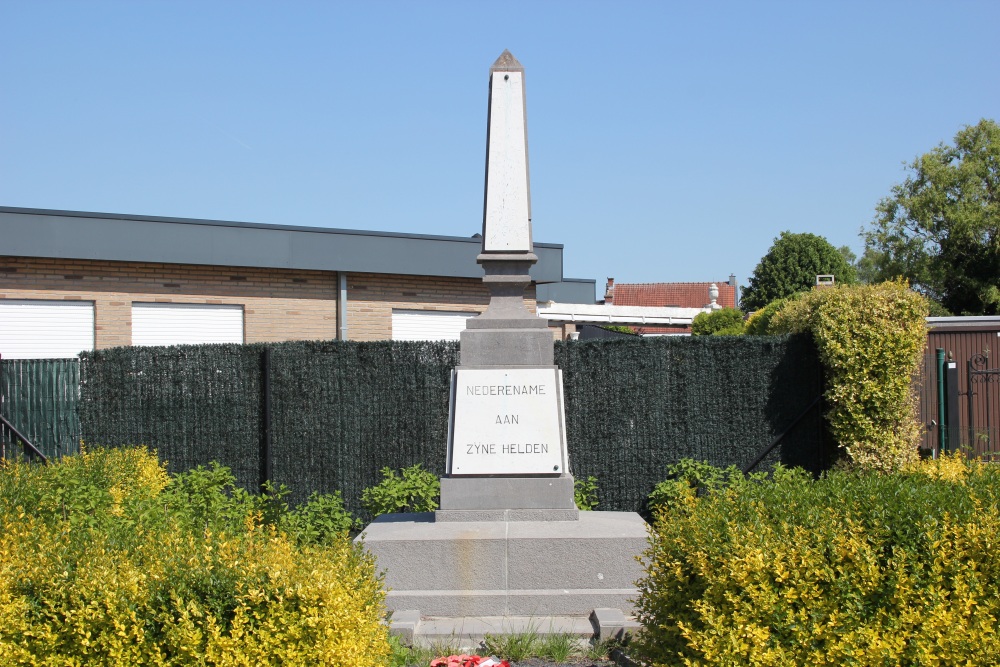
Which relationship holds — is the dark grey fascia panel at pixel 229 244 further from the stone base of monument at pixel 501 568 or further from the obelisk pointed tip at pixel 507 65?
the stone base of monument at pixel 501 568

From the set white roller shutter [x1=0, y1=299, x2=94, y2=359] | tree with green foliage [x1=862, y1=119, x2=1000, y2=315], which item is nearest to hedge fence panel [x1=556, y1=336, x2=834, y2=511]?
white roller shutter [x1=0, y1=299, x2=94, y2=359]

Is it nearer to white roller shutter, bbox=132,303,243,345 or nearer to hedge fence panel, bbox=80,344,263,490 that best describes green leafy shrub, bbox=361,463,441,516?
hedge fence panel, bbox=80,344,263,490

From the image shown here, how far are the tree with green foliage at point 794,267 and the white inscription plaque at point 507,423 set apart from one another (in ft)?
144

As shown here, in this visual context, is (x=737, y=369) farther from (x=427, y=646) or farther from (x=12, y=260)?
(x=12, y=260)

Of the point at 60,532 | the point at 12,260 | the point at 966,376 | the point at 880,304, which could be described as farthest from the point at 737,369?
the point at 12,260

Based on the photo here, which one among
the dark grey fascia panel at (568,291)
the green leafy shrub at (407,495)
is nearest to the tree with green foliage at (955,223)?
the dark grey fascia panel at (568,291)

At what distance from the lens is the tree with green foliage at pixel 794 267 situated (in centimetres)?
4947

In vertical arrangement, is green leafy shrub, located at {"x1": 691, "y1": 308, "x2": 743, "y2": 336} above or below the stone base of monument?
above

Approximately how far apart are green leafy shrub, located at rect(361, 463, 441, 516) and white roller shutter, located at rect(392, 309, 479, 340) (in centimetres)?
707

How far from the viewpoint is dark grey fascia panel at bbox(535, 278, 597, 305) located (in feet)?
63.2

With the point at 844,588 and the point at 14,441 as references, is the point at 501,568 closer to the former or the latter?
the point at 844,588

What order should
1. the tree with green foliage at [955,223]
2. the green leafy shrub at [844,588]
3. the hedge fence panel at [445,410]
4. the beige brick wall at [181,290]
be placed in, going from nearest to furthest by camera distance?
the green leafy shrub at [844,588] < the hedge fence panel at [445,410] < the beige brick wall at [181,290] < the tree with green foliage at [955,223]

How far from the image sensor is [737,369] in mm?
10883

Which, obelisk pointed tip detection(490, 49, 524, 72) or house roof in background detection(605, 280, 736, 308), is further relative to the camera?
house roof in background detection(605, 280, 736, 308)
